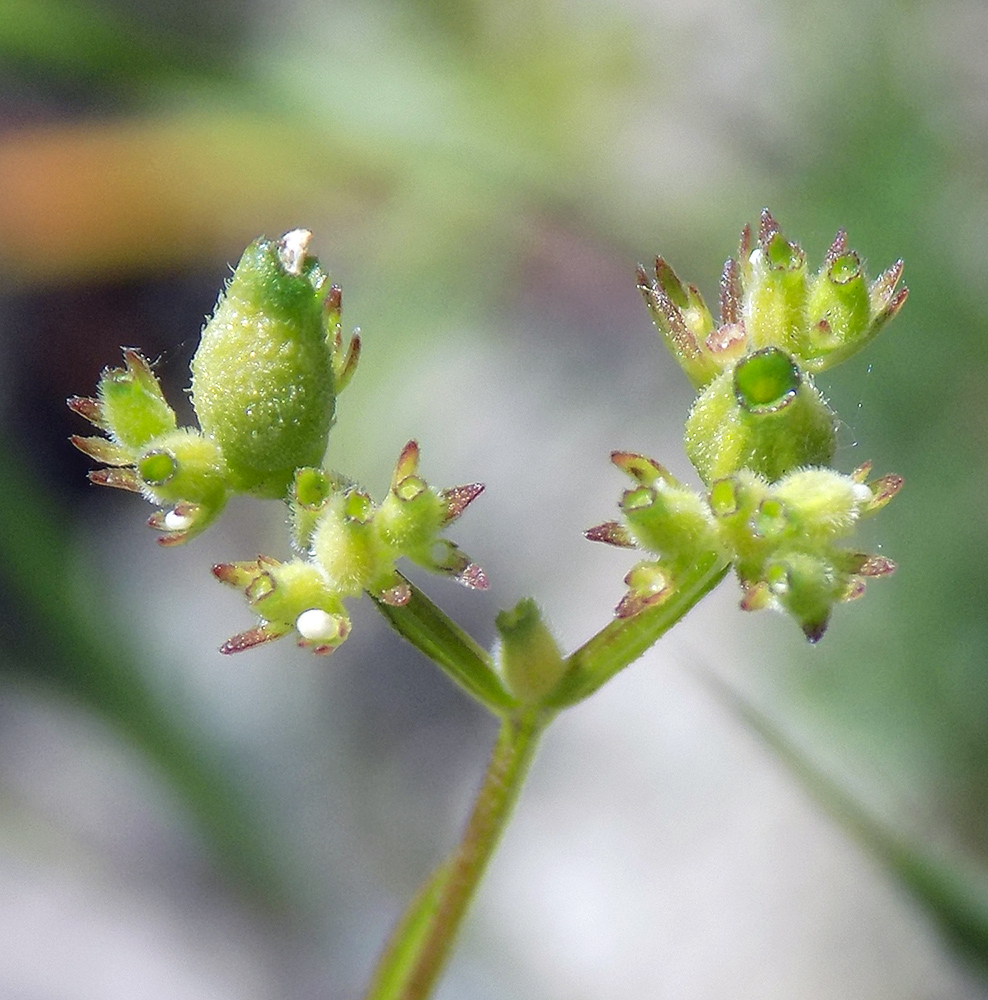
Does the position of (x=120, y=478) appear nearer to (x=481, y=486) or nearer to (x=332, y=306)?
(x=332, y=306)

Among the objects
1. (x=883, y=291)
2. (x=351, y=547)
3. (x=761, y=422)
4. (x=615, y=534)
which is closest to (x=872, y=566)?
(x=761, y=422)

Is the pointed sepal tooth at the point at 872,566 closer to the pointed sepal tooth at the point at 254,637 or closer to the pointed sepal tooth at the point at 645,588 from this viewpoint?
the pointed sepal tooth at the point at 645,588

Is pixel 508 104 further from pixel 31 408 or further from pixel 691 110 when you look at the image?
pixel 31 408

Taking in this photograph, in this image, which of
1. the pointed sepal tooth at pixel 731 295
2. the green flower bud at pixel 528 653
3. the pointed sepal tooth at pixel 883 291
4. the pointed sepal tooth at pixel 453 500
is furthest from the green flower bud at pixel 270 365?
the pointed sepal tooth at pixel 883 291

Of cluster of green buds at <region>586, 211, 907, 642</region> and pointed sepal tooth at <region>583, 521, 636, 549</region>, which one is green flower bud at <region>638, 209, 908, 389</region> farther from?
pointed sepal tooth at <region>583, 521, 636, 549</region>

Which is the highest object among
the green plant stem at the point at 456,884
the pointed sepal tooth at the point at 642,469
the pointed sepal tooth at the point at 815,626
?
the pointed sepal tooth at the point at 642,469

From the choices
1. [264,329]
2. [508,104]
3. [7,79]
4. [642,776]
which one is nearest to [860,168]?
[508,104]

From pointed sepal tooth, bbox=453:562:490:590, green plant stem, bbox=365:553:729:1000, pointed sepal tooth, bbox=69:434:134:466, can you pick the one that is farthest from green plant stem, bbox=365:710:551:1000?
pointed sepal tooth, bbox=69:434:134:466

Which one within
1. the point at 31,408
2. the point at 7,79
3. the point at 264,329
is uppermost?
the point at 7,79
